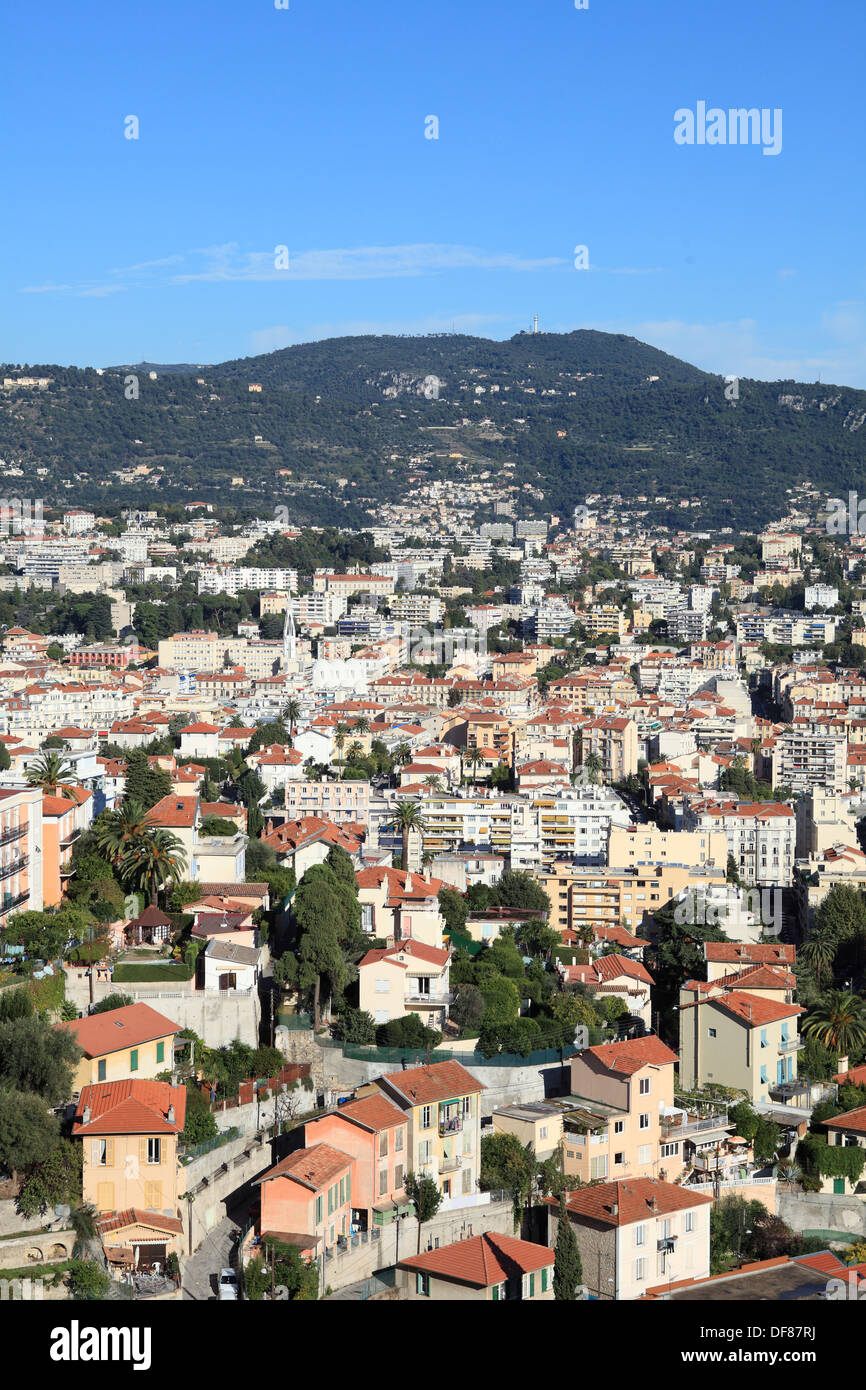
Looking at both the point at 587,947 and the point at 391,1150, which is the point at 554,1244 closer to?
the point at 391,1150

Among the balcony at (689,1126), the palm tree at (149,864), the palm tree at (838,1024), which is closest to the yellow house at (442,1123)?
the balcony at (689,1126)

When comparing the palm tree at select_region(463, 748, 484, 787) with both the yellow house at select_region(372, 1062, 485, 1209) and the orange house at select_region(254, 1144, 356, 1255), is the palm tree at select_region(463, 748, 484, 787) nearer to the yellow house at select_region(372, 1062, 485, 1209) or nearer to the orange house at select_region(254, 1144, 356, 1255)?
the yellow house at select_region(372, 1062, 485, 1209)

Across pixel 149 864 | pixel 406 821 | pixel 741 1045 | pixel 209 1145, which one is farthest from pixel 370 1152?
Answer: pixel 406 821

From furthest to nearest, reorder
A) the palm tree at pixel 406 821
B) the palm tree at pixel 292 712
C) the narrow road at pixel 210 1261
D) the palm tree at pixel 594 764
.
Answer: the palm tree at pixel 292 712 < the palm tree at pixel 594 764 < the palm tree at pixel 406 821 < the narrow road at pixel 210 1261

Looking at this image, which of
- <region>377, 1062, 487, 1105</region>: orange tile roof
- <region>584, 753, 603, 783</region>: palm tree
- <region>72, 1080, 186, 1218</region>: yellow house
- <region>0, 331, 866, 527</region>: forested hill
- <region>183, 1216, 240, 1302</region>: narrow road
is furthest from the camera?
<region>0, 331, 866, 527</region>: forested hill

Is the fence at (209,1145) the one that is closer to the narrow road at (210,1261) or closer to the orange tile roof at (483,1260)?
the narrow road at (210,1261)

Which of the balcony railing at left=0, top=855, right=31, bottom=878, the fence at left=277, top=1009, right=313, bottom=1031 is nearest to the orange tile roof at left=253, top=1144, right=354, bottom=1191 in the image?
the fence at left=277, top=1009, right=313, bottom=1031
